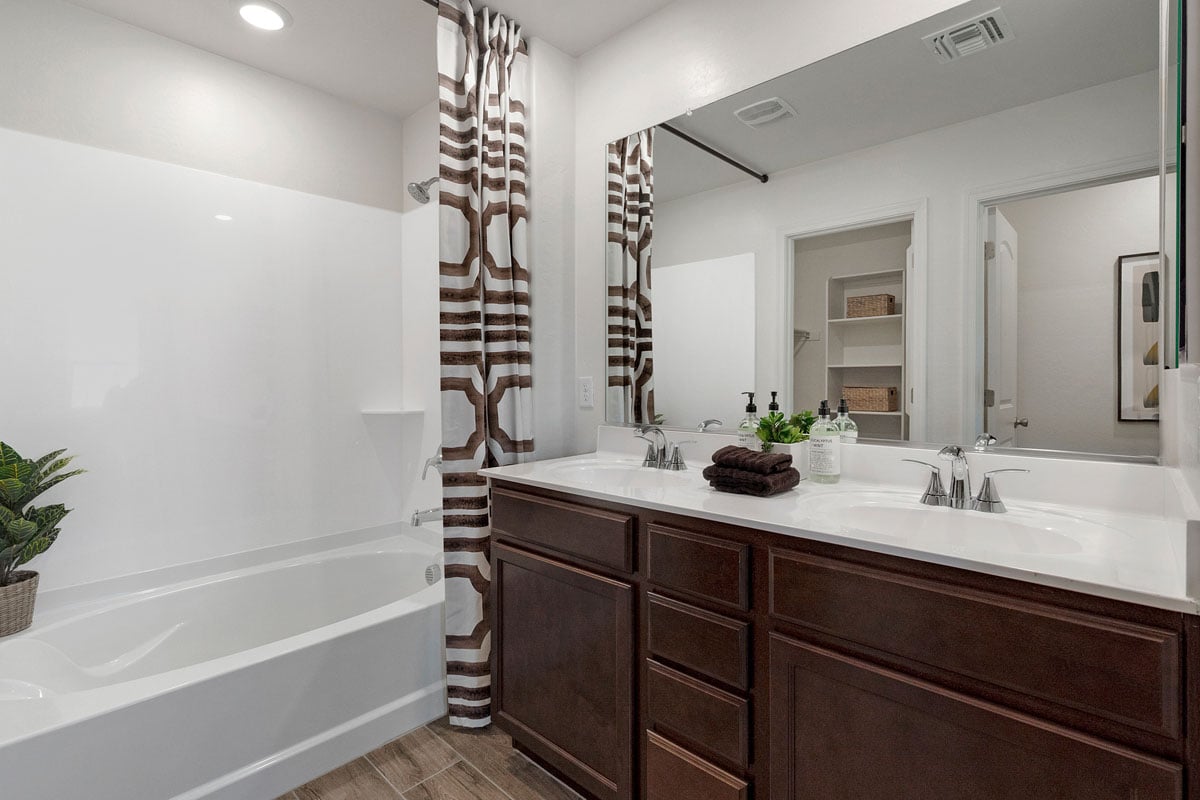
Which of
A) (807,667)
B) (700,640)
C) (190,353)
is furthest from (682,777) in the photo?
(190,353)

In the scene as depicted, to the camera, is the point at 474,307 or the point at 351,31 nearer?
the point at 474,307

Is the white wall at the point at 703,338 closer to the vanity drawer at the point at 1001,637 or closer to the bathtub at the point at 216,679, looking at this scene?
the vanity drawer at the point at 1001,637

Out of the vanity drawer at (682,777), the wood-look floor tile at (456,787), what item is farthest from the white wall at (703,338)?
the wood-look floor tile at (456,787)

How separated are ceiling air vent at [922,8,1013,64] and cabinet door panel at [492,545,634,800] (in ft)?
5.12

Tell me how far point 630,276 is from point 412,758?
1825mm

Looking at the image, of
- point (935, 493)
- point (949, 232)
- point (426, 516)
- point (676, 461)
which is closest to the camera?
point (935, 493)

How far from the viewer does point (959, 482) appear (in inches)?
50.8

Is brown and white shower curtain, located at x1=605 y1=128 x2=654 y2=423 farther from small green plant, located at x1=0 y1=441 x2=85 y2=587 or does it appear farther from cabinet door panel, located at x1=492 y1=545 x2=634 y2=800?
small green plant, located at x1=0 y1=441 x2=85 y2=587

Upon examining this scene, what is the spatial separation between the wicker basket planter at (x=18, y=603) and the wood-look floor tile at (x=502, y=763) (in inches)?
52.8

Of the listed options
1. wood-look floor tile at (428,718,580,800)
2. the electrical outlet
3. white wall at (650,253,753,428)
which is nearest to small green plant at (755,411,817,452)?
white wall at (650,253,753,428)

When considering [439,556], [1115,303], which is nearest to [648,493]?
[1115,303]

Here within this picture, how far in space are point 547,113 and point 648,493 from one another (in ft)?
5.24

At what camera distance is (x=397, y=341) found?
2.97m

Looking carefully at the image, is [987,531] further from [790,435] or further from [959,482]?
[790,435]
